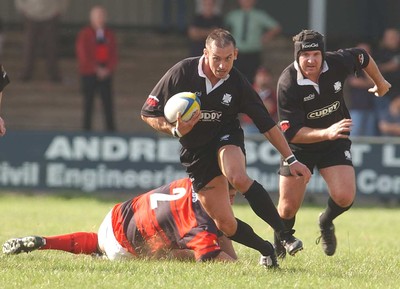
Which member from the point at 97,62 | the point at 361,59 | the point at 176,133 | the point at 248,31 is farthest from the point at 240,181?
the point at 97,62

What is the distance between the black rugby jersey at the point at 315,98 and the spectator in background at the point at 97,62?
9.44 metres

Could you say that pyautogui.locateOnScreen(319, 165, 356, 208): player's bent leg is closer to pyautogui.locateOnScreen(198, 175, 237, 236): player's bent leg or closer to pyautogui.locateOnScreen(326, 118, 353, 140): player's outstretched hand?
pyautogui.locateOnScreen(326, 118, 353, 140): player's outstretched hand

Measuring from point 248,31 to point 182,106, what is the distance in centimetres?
1090

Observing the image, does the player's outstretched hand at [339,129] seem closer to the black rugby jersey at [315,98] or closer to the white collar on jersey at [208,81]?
the black rugby jersey at [315,98]

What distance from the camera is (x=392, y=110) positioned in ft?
61.3

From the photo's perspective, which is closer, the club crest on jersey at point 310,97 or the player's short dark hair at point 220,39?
the player's short dark hair at point 220,39

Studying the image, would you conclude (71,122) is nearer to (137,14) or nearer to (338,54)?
(137,14)

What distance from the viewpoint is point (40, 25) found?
68.1ft

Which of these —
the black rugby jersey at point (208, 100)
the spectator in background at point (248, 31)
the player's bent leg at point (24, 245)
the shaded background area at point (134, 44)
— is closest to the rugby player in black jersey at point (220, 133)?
the black rugby jersey at point (208, 100)

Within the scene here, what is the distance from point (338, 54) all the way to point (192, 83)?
5.87 ft

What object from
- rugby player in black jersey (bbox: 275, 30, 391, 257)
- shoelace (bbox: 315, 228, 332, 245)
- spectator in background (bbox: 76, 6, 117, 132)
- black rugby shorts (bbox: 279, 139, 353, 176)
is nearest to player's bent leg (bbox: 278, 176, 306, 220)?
rugby player in black jersey (bbox: 275, 30, 391, 257)

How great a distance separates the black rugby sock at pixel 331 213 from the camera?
32.6 ft

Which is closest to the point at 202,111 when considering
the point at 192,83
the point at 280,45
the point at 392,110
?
the point at 192,83

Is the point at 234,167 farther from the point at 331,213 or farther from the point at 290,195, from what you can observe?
the point at 331,213
